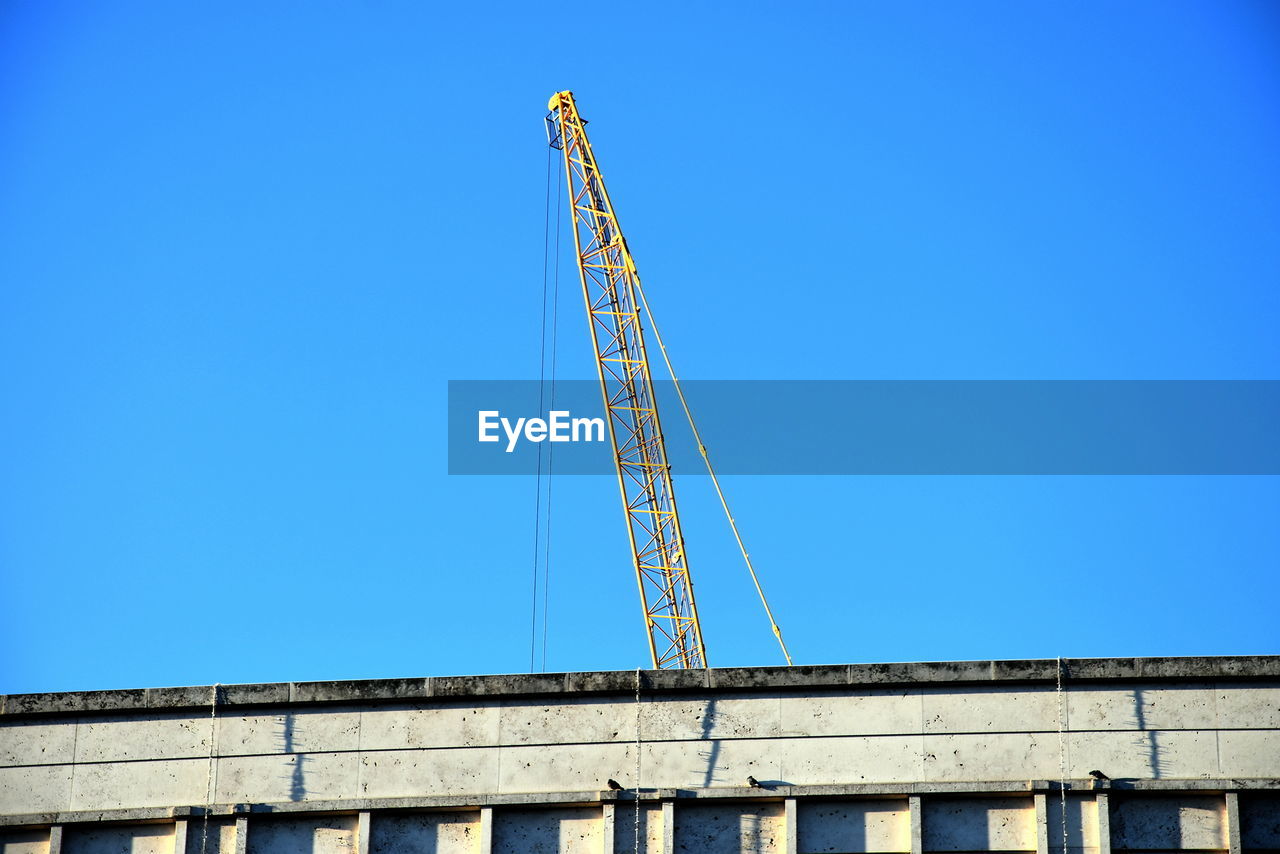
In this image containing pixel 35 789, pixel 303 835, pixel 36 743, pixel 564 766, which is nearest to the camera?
pixel 564 766

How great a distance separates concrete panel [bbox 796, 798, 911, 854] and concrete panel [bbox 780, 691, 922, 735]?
3.40 feet

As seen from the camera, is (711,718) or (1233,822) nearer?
(1233,822)

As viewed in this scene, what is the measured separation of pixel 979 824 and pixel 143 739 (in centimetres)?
1257

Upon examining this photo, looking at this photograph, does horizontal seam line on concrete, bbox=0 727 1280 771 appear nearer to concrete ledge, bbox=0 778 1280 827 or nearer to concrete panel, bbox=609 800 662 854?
concrete ledge, bbox=0 778 1280 827

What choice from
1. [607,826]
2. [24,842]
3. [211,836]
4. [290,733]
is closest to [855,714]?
[607,826]

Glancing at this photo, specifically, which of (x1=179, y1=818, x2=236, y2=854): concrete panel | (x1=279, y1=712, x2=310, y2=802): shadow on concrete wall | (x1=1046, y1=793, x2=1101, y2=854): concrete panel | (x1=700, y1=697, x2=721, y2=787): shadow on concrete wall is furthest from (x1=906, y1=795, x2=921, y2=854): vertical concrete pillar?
(x1=179, y1=818, x2=236, y2=854): concrete panel

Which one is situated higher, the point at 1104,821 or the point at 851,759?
the point at 851,759

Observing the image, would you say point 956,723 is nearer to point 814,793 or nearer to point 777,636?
point 814,793

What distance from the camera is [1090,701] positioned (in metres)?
25.3

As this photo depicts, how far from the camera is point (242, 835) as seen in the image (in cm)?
2595

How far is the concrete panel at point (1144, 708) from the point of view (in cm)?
2508

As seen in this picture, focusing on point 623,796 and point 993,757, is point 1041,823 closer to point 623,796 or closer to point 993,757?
point 993,757

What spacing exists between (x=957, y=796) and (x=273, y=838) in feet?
33.0

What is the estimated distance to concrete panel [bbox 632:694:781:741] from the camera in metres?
25.8
